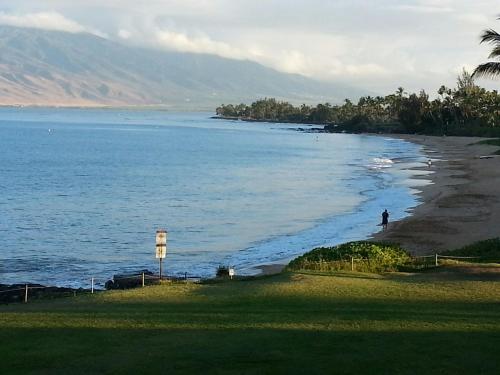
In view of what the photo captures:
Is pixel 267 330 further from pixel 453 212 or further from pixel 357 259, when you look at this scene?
pixel 453 212

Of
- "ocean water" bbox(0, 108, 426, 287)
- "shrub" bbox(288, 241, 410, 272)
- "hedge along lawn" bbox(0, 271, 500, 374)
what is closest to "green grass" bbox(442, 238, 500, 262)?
"shrub" bbox(288, 241, 410, 272)

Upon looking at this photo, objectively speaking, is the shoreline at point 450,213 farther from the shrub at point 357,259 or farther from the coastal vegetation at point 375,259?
the coastal vegetation at point 375,259

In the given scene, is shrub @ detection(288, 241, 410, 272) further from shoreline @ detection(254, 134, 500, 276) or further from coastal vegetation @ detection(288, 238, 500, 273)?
shoreline @ detection(254, 134, 500, 276)

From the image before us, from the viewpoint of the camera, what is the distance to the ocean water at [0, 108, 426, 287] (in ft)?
98.5

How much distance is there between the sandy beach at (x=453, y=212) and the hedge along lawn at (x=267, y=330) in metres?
13.3

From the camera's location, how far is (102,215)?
142 feet

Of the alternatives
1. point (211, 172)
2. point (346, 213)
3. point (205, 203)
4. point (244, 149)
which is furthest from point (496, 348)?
point (244, 149)

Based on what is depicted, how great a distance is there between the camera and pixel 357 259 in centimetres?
2030

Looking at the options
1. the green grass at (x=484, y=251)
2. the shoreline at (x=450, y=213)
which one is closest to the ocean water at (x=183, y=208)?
the shoreline at (x=450, y=213)

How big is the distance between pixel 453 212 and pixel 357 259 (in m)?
20.3

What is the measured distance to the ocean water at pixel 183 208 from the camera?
98.5ft

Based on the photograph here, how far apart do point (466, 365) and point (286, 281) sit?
289 inches

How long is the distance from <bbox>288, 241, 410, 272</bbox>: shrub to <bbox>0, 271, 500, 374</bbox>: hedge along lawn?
330 centimetres

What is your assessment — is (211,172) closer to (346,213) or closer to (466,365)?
(346,213)
